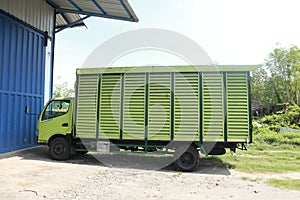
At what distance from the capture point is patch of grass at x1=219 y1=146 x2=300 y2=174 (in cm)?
730

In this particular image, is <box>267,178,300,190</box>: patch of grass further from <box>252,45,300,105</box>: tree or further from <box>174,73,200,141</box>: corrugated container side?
<box>252,45,300,105</box>: tree

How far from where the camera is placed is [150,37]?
364 inches

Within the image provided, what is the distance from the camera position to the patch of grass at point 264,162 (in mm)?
7305

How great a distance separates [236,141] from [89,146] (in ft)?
14.7

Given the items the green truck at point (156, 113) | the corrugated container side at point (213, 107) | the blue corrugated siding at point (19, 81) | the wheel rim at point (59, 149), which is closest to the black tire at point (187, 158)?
the green truck at point (156, 113)

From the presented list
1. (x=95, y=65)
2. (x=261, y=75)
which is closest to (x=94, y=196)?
(x=95, y=65)

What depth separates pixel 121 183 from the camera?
213 inches

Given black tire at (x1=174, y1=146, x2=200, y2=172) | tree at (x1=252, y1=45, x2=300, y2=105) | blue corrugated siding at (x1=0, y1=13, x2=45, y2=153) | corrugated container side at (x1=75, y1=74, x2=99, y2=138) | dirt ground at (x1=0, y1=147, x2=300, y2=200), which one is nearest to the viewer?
dirt ground at (x1=0, y1=147, x2=300, y2=200)

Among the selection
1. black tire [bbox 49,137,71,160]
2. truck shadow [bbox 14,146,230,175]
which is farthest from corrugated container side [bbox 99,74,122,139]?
black tire [bbox 49,137,71,160]

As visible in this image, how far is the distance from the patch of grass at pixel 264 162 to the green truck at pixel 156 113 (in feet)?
2.95

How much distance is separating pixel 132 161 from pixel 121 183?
2.74m

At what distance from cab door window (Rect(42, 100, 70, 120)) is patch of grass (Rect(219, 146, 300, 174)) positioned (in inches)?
220

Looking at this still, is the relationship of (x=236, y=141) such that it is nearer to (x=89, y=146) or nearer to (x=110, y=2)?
(x=89, y=146)

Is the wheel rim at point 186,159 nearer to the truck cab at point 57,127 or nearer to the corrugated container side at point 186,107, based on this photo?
the corrugated container side at point 186,107
